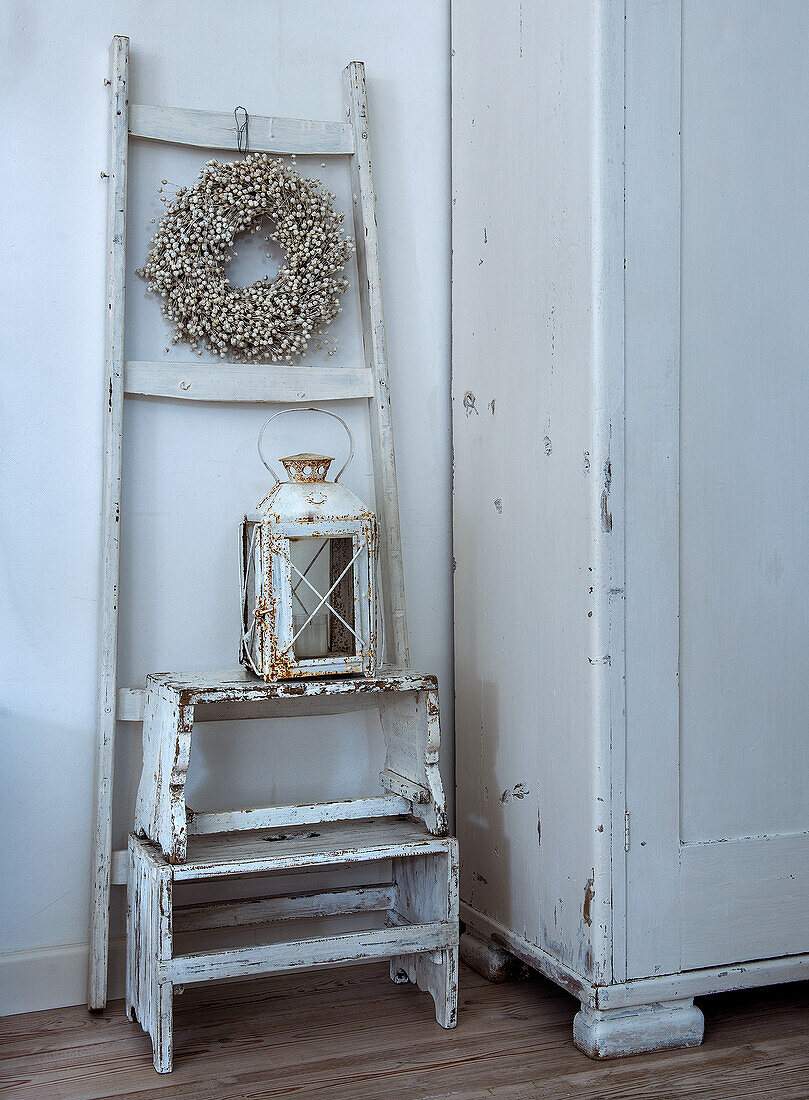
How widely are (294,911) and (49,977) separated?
421mm

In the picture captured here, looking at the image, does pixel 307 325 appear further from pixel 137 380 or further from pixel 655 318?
pixel 655 318

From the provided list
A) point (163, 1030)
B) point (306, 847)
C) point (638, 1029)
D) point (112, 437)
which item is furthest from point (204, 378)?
point (638, 1029)

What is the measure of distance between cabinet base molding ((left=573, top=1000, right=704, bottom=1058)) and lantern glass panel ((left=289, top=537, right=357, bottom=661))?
2.19 ft

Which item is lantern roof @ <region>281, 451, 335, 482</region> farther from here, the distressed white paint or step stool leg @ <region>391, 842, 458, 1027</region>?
step stool leg @ <region>391, 842, 458, 1027</region>

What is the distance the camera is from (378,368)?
1.97 metres

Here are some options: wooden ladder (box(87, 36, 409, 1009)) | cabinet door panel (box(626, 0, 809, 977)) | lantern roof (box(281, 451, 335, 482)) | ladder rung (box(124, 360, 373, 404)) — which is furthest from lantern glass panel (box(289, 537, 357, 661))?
cabinet door panel (box(626, 0, 809, 977))

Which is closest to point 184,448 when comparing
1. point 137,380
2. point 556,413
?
point 137,380

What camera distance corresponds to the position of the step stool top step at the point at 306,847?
158cm

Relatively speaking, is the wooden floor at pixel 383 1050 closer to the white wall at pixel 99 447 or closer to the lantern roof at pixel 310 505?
the white wall at pixel 99 447

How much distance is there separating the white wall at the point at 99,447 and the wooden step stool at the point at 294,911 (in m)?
0.18

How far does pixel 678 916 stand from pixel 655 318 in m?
0.90

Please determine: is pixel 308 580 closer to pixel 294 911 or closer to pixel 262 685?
pixel 262 685

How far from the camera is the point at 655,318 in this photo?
1.60m

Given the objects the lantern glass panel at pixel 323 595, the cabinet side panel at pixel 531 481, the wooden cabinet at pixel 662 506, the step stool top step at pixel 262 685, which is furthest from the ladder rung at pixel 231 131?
the step stool top step at pixel 262 685
